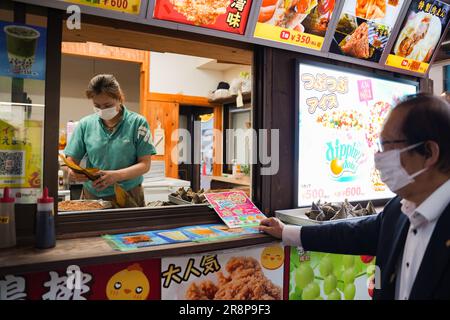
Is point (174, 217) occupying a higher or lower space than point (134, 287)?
higher

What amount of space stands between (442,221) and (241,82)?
14.7 ft

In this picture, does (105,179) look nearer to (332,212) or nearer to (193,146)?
(332,212)

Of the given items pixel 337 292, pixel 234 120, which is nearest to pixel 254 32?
pixel 337 292

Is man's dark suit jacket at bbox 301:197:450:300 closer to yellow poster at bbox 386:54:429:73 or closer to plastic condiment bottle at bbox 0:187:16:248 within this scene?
plastic condiment bottle at bbox 0:187:16:248

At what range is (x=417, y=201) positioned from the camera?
4.41 feet

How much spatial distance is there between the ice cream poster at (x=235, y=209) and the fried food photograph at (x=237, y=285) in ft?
0.75

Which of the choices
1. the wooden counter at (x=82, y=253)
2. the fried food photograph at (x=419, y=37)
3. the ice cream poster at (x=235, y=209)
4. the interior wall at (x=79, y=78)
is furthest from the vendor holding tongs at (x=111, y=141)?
the interior wall at (x=79, y=78)

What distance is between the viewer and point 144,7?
6.00 feet

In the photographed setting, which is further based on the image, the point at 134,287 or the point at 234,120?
the point at 234,120

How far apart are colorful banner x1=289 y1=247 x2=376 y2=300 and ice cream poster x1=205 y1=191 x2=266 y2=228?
32cm

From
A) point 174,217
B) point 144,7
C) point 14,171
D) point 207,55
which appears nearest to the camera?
point 14,171

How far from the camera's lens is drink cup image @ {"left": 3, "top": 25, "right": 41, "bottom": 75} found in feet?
5.31

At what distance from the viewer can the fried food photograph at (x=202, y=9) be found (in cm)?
195
